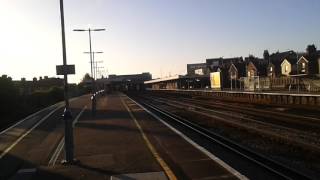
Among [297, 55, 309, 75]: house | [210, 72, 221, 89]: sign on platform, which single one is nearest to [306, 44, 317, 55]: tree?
[297, 55, 309, 75]: house

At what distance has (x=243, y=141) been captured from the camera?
2023 centimetres

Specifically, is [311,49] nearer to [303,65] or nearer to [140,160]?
[303,65]

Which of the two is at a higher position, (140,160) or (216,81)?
(216,81)

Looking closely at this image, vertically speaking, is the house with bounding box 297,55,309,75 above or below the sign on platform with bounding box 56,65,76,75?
above

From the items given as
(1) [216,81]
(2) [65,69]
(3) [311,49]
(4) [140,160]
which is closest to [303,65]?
(3) [311,49]

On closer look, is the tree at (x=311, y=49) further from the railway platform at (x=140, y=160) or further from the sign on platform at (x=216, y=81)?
the railway platform at (x=140, y=160)

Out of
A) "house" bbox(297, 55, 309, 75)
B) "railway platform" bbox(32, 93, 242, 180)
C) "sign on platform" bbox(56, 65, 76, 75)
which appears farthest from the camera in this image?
"house" bbox(297, 55, 309, 75)

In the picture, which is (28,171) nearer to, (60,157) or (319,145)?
(60,157)

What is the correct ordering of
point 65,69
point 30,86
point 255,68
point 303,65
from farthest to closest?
point 255,68 → point 303,65 → point 30,86 → point 65,69

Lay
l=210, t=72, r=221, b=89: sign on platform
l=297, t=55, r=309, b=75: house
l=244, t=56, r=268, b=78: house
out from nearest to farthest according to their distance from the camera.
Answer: l=297, t=55, r=309, b=75: house → l=210, t=72, r=221, b=89: sign on platform → l=244, t=56, r=268, b=78: house

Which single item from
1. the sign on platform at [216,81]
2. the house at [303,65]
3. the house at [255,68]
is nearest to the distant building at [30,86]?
the sign on platform at [216,81]

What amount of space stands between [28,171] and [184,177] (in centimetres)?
407

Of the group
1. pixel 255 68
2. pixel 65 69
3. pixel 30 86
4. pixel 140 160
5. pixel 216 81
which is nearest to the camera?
pixel 140 160

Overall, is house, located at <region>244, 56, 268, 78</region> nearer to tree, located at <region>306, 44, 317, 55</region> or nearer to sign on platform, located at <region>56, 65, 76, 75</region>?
tree, located at <region>306, 44, 317, 55</region>
